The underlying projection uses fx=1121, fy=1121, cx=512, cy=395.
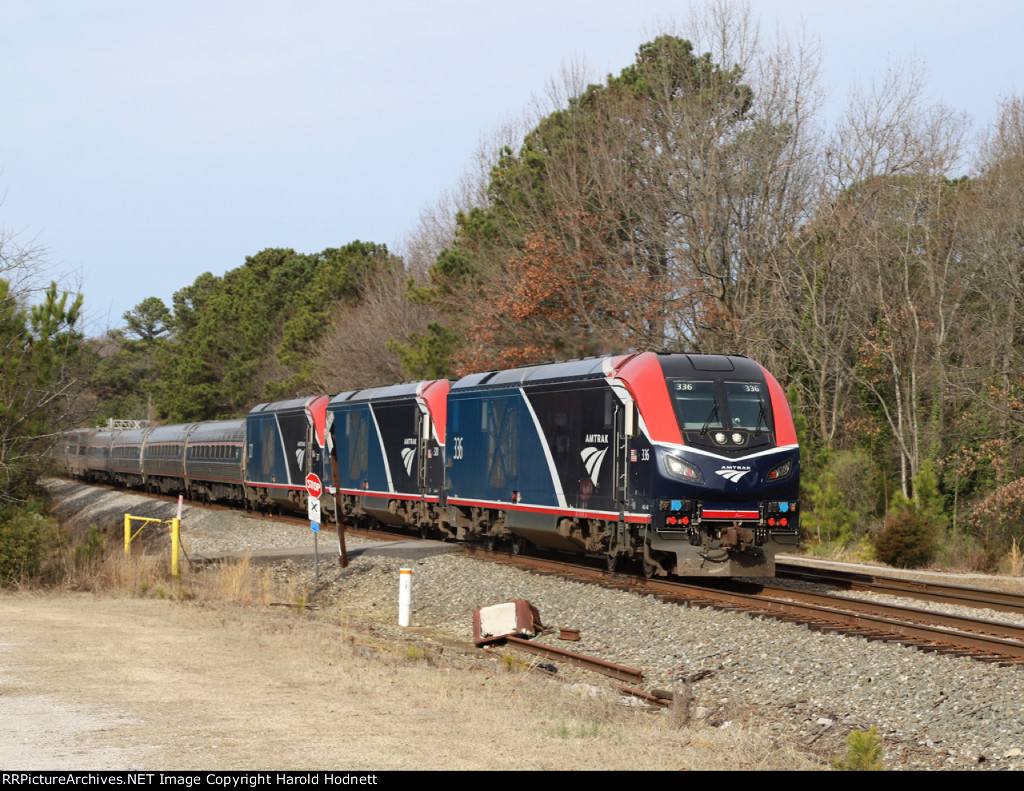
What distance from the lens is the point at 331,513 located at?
97.9ft

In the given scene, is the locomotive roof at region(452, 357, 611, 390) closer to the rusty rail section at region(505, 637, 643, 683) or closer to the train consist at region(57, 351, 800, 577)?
the train consist at region(57, 351, 800, 577)

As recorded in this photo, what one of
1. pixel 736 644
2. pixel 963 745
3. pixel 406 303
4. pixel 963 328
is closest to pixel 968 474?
pixel 963 328

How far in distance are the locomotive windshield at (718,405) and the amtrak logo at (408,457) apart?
10240mm

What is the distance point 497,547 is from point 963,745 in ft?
45.5

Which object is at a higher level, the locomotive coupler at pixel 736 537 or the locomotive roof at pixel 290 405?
the locomotive roof at pixel 290 405

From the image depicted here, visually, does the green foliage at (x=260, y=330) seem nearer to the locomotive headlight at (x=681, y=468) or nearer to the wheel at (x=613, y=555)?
the wheel at (x=613, y=555)

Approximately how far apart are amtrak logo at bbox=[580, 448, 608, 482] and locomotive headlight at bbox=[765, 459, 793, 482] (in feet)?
8.02

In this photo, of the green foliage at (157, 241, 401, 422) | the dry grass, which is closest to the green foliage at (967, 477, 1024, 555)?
the dry grass

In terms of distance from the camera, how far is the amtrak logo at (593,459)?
54.6 ft

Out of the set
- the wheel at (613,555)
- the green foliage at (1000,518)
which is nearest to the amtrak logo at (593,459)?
the wheel at (613,555)

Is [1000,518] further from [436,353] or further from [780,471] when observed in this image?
[436,353]

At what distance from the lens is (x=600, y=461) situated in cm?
1664

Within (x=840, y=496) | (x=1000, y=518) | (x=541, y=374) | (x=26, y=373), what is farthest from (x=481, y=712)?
(x=840, y=496)

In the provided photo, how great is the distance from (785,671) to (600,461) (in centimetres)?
612
